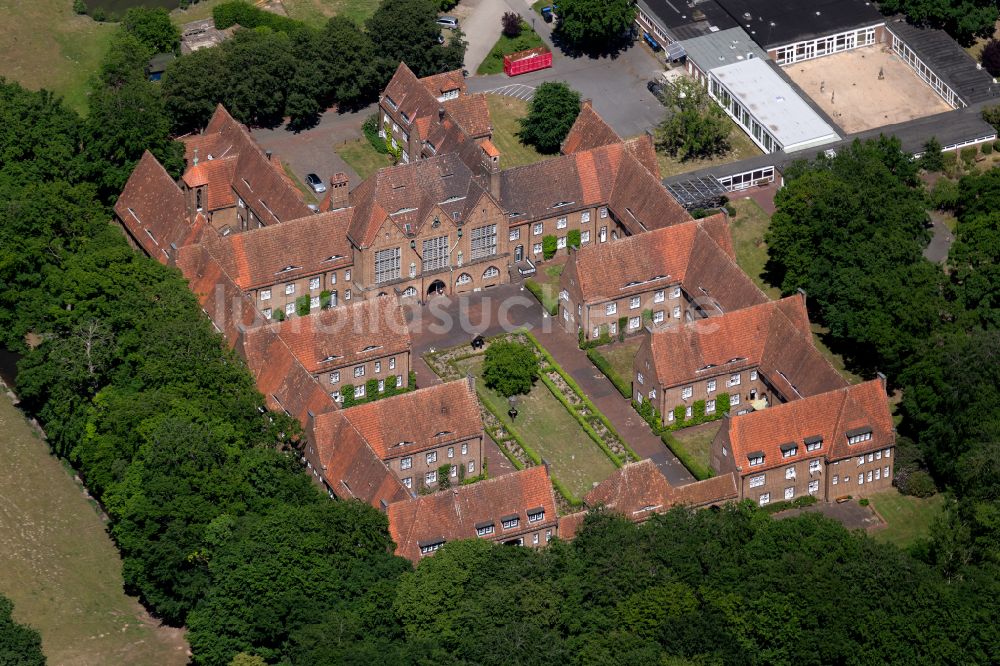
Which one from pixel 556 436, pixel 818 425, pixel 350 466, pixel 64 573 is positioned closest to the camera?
pixel 350 466

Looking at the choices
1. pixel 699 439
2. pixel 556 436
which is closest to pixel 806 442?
pixel 699 439

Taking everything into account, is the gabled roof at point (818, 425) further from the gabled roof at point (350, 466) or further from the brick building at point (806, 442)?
the gabled roof at point (350, 466)

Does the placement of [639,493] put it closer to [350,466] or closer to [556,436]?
[556,436]

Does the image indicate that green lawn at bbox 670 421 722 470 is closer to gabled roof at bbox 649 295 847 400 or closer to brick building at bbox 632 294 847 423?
brick building at bbox 632 294 847 423

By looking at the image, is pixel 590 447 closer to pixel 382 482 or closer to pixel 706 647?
pixel 382 482

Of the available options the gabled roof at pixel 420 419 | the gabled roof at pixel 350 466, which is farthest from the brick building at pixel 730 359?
the gabled roof at pixel 350 466
